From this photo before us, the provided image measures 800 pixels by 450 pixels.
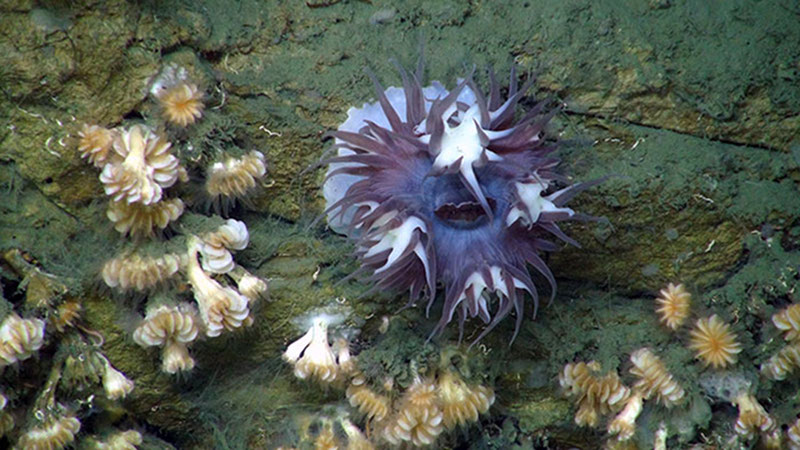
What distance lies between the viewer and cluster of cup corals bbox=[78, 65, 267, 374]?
285cm

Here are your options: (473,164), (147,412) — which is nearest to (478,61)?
(473,164)

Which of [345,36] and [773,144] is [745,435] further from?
[345,36]

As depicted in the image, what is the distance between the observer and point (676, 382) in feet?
10.8

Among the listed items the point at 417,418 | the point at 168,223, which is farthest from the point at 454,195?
the point at 168,223

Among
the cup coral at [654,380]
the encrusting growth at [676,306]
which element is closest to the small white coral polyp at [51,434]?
the cup coral at [654,380]

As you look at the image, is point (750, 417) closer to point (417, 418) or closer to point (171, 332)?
point (417, 418)

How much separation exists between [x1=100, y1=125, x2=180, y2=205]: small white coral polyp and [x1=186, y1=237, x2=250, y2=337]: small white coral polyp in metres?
0.33

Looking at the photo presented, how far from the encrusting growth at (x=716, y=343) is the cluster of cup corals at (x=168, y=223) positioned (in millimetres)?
2283

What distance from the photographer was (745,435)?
10.6 ft

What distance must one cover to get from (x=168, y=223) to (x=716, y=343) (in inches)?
111

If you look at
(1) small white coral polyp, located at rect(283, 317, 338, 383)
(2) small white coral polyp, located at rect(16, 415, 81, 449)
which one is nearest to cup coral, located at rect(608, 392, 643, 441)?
(1) small white coral polyp, located at rect(283, 317, 338, 383)

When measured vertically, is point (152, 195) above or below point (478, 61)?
below

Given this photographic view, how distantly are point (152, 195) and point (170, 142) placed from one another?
284mm

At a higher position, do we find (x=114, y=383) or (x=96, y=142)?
(x=96, y=142)
